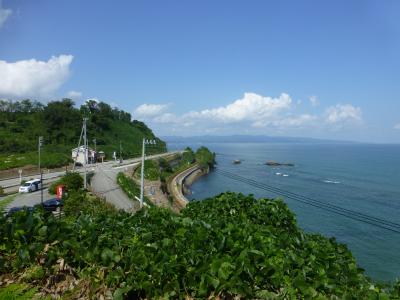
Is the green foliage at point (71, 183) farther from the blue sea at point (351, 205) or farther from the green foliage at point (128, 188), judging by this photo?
the blue sea at point (351, 205)

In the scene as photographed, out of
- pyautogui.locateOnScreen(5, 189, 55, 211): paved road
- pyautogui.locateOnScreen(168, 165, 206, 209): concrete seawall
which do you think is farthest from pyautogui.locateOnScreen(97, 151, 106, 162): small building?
pyautogui.locateOnScreen(5, 189, 55, 211): paved road

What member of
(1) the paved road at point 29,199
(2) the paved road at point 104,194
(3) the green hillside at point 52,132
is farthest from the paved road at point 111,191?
(3) the green hillside at point 52,132

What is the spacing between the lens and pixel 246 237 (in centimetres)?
420

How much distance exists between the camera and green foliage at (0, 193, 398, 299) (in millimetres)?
3225

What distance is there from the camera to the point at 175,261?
332 centimetres

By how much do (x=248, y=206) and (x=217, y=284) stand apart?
21.2 ft

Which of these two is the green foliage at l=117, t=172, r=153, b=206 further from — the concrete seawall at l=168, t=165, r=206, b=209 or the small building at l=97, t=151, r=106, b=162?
the small building at l=97, t=151, r=106, b=162

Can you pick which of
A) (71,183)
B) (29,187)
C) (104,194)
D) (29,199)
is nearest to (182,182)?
(104,194)

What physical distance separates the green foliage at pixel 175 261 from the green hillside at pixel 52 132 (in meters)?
49.5

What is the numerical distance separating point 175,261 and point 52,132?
7372 centimetres

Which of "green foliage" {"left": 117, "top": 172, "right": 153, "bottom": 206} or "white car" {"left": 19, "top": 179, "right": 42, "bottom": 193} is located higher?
"white car" {"left": 19, "top": 179, "right": 42, "bottom": 193}

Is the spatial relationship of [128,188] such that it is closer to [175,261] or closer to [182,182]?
[182,182]

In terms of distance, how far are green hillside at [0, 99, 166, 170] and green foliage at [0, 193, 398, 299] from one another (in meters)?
49.5

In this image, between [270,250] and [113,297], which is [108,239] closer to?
[113,297]
